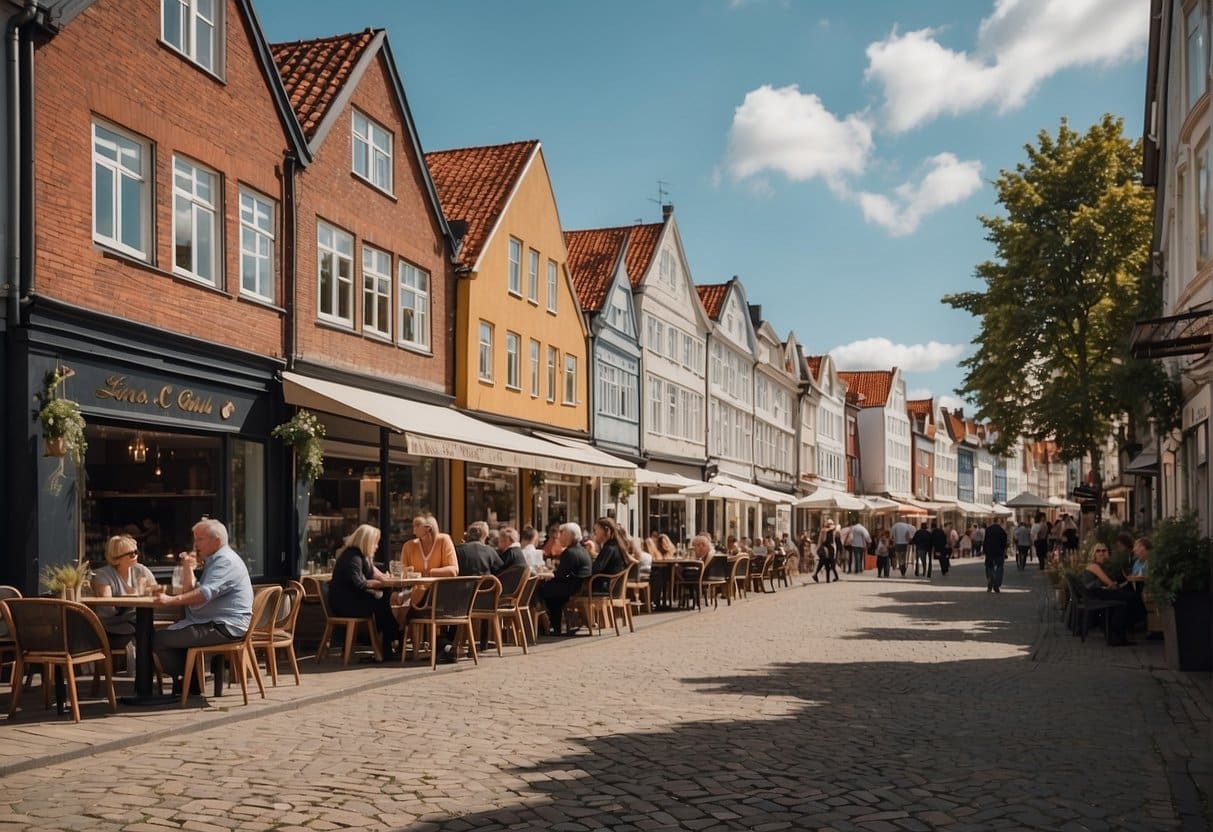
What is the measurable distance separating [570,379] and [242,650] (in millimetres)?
22548

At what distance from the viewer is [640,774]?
7.96m

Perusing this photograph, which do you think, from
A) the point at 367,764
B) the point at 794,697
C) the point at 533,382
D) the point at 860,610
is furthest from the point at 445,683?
the point at 533,382

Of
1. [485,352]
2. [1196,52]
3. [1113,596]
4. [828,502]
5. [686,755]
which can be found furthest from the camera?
[828,502]

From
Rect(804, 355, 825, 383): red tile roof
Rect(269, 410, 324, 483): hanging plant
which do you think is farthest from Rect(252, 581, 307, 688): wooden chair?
Rect(804, 355, 825, 383): red tile roof

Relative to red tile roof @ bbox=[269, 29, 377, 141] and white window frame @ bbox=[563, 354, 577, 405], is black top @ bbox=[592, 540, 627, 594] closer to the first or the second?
red tile roof @ bbox=[269, 29, 377, 141]

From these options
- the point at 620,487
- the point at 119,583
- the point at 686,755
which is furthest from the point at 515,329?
the point at 686,755

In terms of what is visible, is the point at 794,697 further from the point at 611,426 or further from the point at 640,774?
the point at 611,426

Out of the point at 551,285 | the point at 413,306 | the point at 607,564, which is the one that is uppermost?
the point at 551,285

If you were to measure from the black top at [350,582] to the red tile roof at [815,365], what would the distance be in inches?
2331

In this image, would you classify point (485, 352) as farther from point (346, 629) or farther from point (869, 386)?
point (869, 386)

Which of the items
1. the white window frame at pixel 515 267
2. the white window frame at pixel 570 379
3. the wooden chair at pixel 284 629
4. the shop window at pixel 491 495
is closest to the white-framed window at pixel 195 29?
the wooden chair at pixel 284 629

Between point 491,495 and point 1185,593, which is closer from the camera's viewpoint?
point 1185,593

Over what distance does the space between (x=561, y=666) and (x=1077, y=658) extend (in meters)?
6.20

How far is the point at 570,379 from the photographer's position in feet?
109
